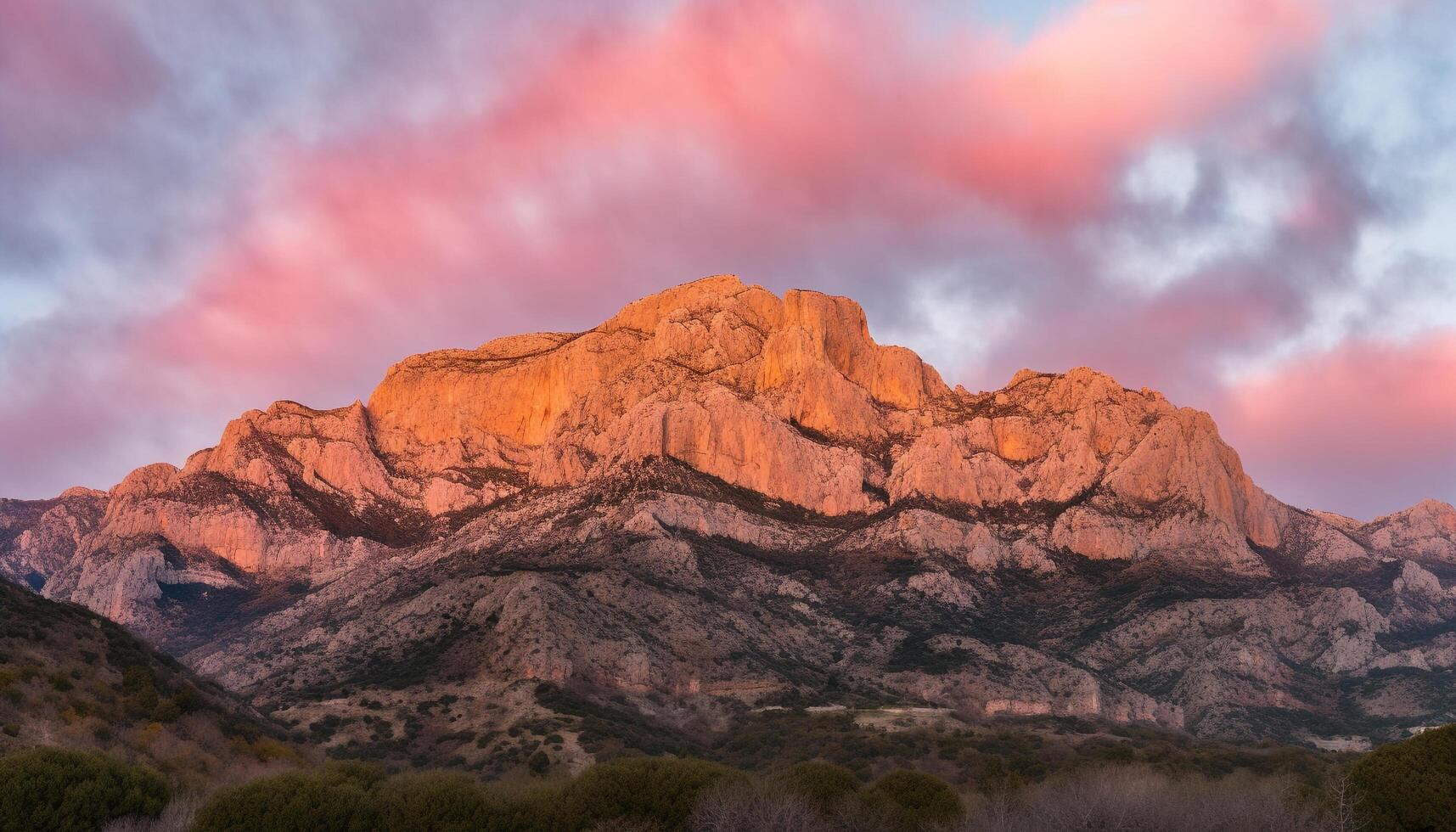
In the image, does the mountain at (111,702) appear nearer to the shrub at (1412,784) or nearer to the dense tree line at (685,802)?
the dense tree line at (685,802)

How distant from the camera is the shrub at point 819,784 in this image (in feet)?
185

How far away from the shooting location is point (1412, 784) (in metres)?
49.6

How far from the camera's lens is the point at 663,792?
53.8m

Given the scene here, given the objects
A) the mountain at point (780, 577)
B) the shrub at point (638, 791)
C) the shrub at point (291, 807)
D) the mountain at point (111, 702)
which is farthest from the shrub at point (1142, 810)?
the mountain at point (780, 577)

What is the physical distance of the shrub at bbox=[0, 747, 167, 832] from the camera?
40688mm

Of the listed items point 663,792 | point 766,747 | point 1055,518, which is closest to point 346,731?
point 766,747

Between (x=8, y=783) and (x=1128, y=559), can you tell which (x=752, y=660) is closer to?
(x=1128, y=559)

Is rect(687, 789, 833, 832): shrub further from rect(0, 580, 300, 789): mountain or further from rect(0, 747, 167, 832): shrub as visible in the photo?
rect(0, 747, 167, 832): shrub

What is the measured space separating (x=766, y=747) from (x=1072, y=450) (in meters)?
98.4

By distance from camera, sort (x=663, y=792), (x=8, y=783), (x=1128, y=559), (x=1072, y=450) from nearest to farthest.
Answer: (x=8, y=783)
(x=663, y=792)
(x=1128, y=559)
(x=1072, y=450)

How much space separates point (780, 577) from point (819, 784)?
8987 centimetres

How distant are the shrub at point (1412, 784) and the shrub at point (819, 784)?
79.8ft

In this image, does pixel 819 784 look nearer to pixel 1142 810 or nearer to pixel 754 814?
pixel 754 814

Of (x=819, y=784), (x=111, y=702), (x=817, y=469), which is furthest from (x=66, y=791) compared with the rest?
(x=817, y=469)
